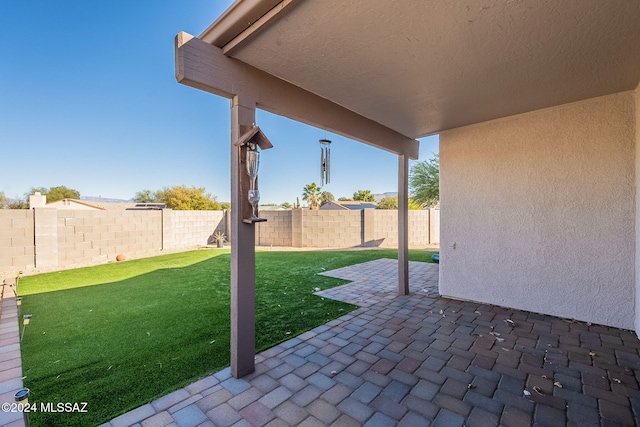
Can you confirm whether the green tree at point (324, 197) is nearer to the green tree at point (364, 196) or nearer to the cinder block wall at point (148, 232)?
the green tree at point (364, 196)

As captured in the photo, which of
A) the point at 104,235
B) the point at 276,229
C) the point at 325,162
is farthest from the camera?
the point at 276,229

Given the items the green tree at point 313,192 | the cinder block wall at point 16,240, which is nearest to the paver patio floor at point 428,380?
the cinder block wall at point 16,240

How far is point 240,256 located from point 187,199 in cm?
2221

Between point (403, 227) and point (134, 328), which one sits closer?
point (134, 328)

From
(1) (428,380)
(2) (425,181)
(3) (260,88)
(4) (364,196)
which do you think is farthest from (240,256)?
(4) (364,196)

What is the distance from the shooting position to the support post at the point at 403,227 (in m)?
4.73

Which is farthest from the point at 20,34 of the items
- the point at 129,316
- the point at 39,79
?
the point at 129,316

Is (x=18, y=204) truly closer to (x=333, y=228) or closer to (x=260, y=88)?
(x=333, y=228)

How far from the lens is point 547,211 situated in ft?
12.1

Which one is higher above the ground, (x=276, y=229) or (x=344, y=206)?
(x=344, y=206)

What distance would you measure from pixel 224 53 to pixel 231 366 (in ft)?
9.04

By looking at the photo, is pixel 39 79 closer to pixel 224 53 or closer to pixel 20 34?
pixel 20 34

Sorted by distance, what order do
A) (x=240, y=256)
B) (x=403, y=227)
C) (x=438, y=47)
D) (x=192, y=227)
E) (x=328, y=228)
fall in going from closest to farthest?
(x=438, y=47) → (x=240, y=256) → (x=403, y=227) → (x=192, y=227) → (x=328, y=228)

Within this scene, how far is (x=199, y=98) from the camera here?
42.5ft
